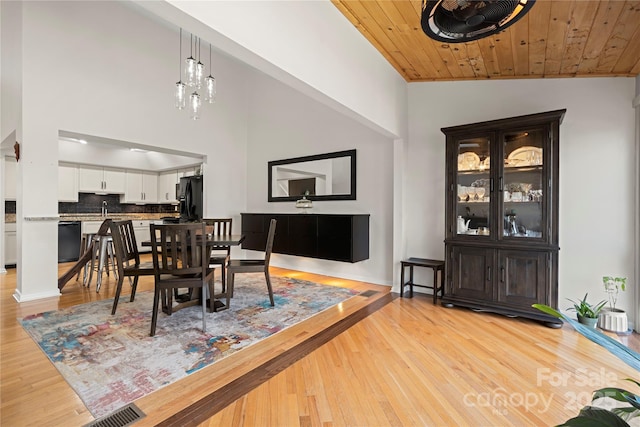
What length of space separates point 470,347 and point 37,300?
4897 mm

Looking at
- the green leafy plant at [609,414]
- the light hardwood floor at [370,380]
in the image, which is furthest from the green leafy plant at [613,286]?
the green leafy plant at [609,414]

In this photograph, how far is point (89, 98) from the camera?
428cm

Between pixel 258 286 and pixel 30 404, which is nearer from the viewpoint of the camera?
pixel 30 404

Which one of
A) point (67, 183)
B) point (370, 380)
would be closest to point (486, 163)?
point (370, 380)

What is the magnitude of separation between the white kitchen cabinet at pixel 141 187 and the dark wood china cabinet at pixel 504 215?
7276 millimetres

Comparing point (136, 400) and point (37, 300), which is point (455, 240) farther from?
point (37, 300)

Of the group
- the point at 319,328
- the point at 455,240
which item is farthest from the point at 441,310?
the point at 319,328

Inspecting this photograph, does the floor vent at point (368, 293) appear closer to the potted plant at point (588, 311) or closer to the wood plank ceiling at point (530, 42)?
the potted plant at point (588, 311)

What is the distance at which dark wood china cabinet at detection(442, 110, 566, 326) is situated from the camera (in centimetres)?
298

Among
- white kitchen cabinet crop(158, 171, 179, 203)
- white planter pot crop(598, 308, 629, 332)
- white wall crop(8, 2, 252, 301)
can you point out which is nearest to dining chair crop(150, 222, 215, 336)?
white wall crop(8, 2, 252, 301)

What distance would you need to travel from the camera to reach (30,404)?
1.75 meters

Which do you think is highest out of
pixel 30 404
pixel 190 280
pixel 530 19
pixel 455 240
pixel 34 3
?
pixel 34 3

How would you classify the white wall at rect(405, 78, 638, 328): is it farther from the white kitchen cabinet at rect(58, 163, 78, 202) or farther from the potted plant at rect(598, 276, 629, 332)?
the white kitchen cabinet at rect(58, 163, 78, 202)

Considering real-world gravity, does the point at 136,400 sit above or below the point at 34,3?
below
